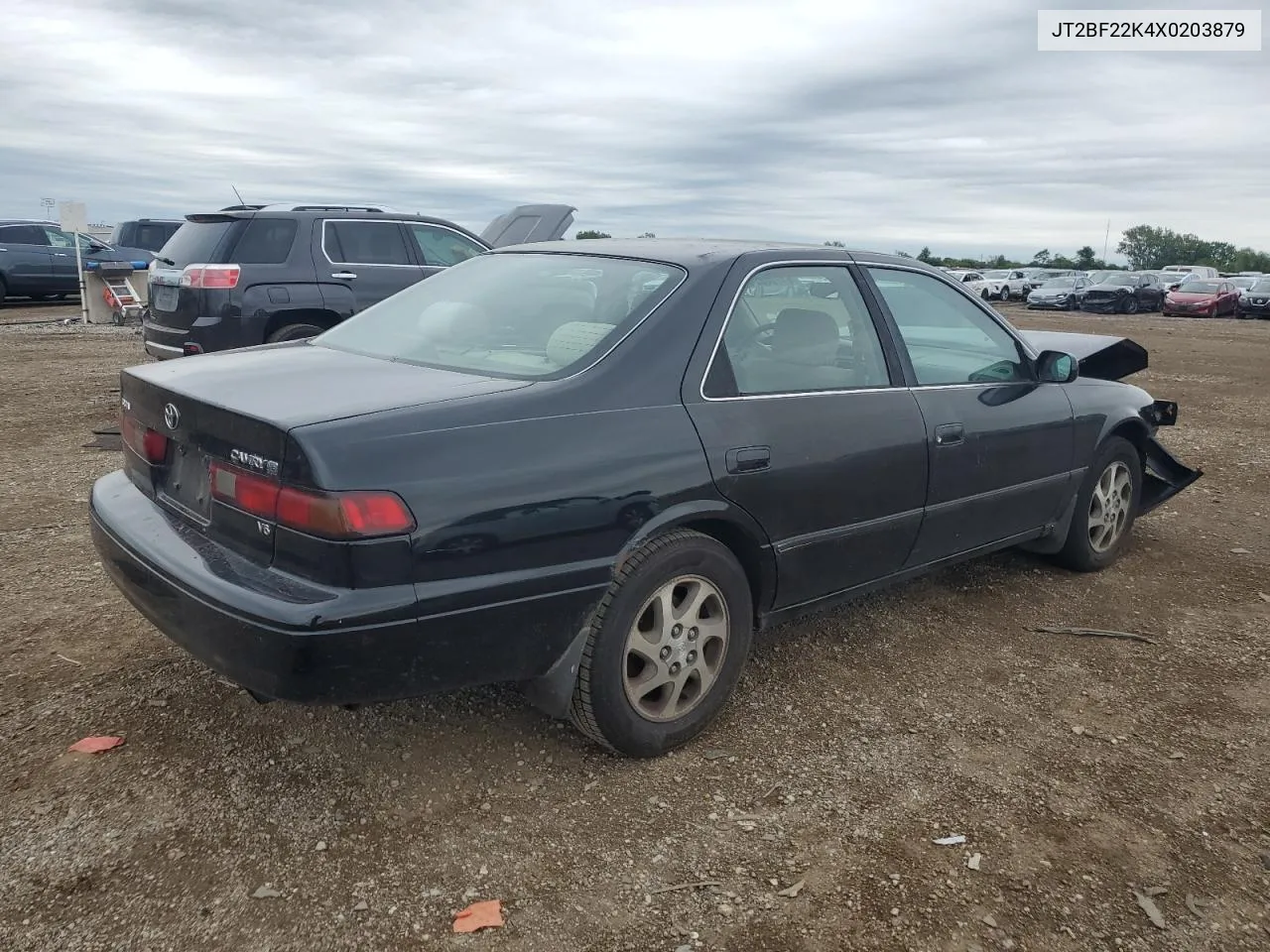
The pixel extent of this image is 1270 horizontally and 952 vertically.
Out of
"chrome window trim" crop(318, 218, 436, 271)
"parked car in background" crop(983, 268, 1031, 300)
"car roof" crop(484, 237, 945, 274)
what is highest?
"parked car in background" crop(983, 268, 1031, 300)

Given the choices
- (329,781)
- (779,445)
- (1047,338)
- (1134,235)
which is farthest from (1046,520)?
(1134,235)

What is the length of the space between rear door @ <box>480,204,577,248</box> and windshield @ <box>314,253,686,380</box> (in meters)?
6.64

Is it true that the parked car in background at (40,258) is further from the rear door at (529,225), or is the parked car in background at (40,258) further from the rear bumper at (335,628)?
the rear bumper at (335,628)

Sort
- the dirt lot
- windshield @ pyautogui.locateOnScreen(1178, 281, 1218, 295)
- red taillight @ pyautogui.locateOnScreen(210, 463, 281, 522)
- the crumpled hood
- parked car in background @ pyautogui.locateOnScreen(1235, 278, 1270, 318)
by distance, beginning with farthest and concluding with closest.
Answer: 1. windshield @ pyautogui.locateOnScreen(1178, 281, 1218, 295)
2. parked car in background @ pyautogui.locateOnScreen(1235, 278, 1270, 318)
3. the crumpled hood
4. red taillight @ pyautogui.locateOnScreen(210, 463, 281, 522)
5. the dirt lot

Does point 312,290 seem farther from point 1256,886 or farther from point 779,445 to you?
point 1256,886

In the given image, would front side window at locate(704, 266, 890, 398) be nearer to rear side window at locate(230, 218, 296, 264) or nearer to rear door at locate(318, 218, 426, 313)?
rear door at locate(318, 218, 426, 313)

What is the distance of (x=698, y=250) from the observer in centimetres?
347

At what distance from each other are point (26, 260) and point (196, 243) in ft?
46.0

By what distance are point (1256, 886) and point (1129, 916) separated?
1.31ft

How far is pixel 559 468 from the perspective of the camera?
2629 mm

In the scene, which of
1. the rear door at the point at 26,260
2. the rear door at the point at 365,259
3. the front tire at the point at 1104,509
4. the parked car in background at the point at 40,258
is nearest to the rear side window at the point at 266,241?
the rear door at the point at 365,259

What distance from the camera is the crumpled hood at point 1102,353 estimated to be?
5.18 metres

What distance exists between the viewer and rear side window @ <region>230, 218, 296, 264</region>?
7.74 metres

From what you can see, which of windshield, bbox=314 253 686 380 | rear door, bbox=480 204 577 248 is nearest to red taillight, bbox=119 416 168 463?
windshield, bbox=314 253 686 380
